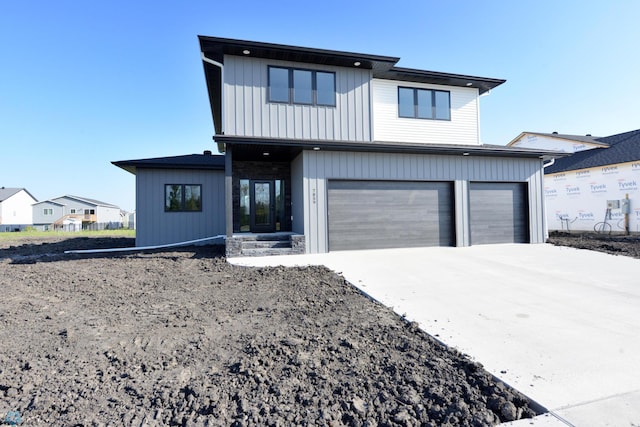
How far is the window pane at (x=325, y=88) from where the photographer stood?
9.01 metres

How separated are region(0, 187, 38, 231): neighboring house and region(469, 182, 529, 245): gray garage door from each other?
163ft

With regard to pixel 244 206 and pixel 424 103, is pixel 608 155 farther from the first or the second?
pixel 244 206

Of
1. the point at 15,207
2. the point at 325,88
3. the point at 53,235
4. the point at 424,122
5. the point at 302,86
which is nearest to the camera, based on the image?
the point at 302,86

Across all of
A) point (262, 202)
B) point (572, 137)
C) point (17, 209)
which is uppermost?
point (572, 137)

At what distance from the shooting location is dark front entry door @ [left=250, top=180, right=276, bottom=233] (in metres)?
10.1

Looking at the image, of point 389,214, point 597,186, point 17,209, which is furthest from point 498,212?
point 17,209

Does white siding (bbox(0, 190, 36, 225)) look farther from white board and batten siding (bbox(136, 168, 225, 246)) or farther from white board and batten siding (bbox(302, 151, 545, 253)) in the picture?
white board and batten siding (bbox(302, 151, 545, 253))

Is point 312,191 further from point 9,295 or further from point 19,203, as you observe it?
point 19,203

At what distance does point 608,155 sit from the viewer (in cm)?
1490

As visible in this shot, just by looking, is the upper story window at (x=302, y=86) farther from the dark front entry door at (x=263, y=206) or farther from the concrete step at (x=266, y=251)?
the concrete step at (x=266, y=251)

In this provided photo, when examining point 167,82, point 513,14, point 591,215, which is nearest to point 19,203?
point 167,82

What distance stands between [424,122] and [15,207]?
54225mm

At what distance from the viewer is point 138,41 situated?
899cm

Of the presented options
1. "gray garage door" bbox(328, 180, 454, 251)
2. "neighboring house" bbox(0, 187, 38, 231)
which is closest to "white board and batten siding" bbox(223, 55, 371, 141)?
"gray garage door" bbox(328, 180, 454, 251)
